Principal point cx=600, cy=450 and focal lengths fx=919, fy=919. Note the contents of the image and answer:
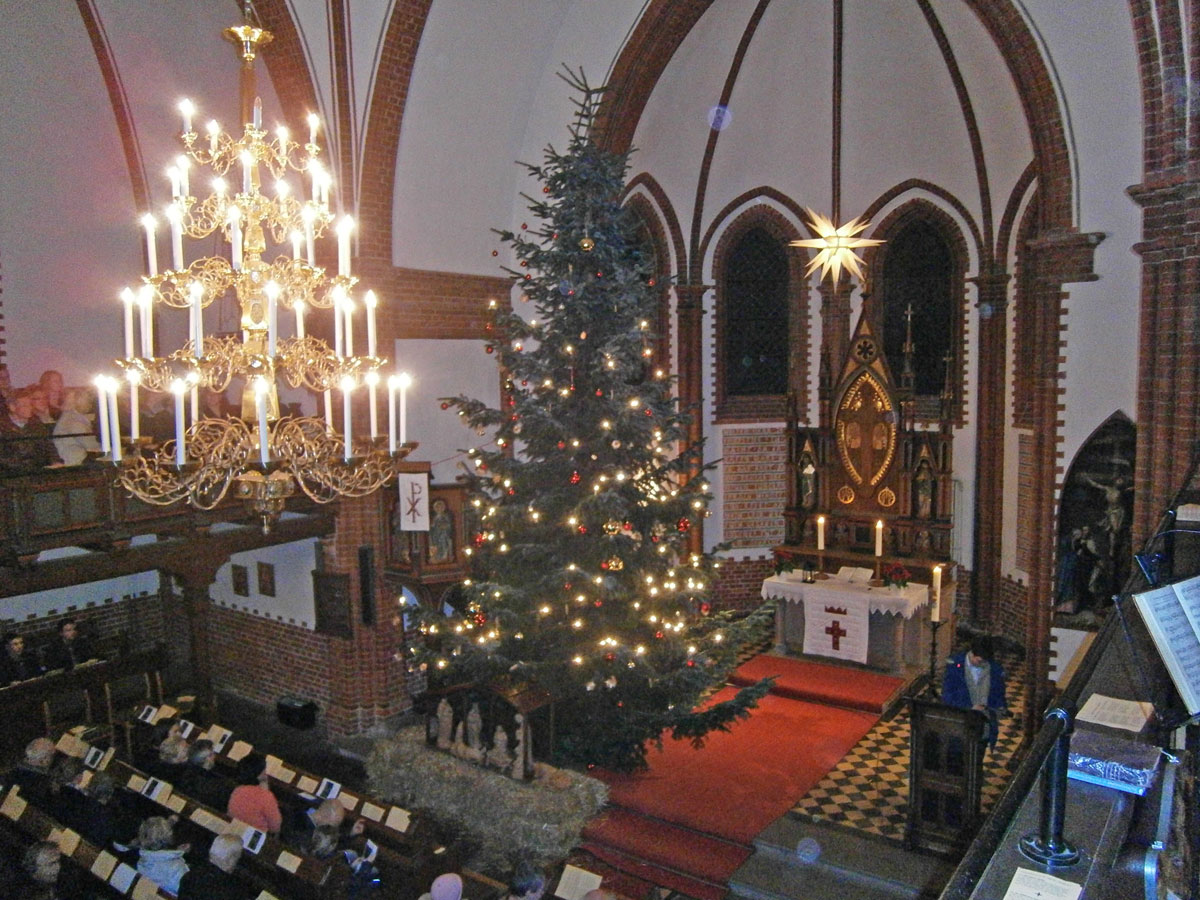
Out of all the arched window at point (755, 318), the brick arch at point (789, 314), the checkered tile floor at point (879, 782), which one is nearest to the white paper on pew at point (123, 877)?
the checkered tile floor at point (879, 782)

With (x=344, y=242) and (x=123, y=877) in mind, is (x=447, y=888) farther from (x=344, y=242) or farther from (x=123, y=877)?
(x=344, y=242)

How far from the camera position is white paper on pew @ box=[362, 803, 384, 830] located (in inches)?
284

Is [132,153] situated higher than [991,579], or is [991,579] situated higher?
[132,153]

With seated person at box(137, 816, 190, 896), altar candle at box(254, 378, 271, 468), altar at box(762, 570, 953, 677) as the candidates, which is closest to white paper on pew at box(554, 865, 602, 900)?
seated person at box(137, 816, 190, 896)

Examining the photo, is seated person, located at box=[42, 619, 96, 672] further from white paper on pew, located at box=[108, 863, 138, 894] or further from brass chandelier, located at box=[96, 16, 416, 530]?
brass chandelier, located at box=[96, 16, 416, 530]

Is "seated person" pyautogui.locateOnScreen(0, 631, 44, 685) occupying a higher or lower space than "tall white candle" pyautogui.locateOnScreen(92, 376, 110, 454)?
lower

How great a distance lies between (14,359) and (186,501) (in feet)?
11.6

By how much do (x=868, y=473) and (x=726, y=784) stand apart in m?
5.98

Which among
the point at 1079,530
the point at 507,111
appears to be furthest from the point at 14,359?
the point at 1079,530

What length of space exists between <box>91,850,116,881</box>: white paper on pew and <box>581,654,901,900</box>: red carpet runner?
372cm

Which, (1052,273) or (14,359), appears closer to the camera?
(1052,273)

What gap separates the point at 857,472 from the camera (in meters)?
13.4

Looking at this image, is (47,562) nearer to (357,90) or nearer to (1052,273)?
(357,90)

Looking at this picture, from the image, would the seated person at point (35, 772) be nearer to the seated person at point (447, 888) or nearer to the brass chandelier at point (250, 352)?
the seated person at point (447, 888)
